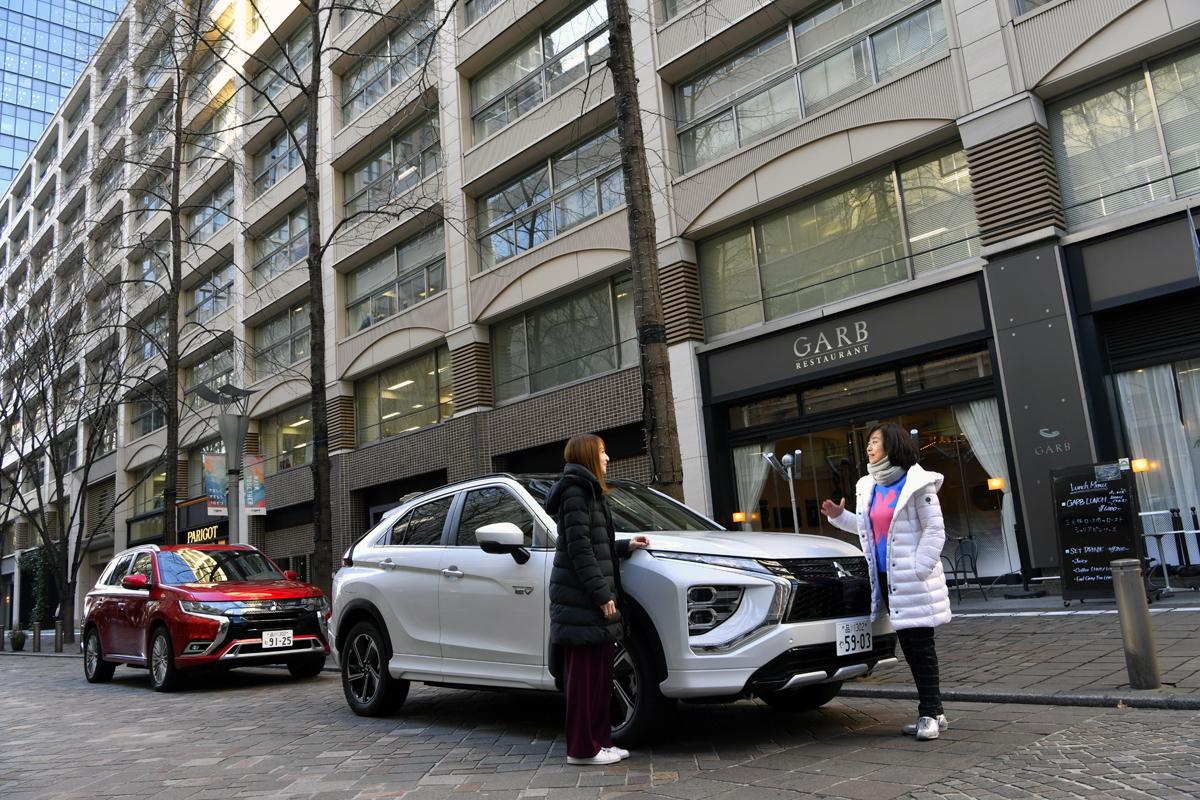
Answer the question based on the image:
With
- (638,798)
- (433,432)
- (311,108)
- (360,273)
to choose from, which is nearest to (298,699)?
(638,798)

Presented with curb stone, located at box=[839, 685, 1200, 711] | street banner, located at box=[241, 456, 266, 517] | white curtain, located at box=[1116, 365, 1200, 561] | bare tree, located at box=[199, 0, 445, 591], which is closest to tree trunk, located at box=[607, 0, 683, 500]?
bare tree, located at box=[199, 0, 445, 591]

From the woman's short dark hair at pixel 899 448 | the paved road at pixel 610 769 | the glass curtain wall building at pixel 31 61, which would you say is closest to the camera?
the paved road at pixel 610 769

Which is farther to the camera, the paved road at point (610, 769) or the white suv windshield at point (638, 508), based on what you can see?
the white suv windshield at point (638, 508)

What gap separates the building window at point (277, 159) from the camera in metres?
27.6

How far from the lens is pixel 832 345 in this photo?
45.1 feet

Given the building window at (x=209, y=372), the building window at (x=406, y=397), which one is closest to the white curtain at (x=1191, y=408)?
the building window at (x=406, y=397)

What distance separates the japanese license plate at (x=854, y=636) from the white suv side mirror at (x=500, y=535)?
185cm

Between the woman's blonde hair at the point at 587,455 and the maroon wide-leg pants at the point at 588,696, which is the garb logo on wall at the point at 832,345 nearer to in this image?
the woman's blonde hair at the point at 587,455

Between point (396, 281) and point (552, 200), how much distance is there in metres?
6.18

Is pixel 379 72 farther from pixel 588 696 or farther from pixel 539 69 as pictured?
pixel 588 696

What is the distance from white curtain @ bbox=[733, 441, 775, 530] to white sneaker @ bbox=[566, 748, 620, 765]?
10.5 meters

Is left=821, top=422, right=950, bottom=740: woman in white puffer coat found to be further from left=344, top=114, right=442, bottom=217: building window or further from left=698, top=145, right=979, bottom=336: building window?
left=344, top=114, right=442, bottom=217: building window

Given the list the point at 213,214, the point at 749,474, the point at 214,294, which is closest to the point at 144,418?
the point at 214,294

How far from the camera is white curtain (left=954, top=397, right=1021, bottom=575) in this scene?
12086 mm
